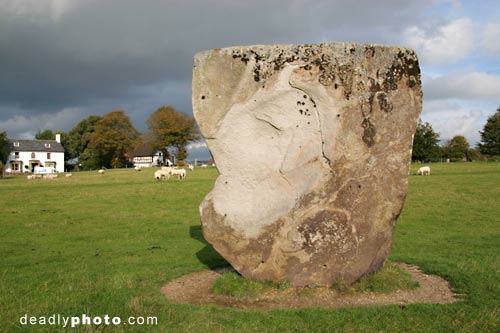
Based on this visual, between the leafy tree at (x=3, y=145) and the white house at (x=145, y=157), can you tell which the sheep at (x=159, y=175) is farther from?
the white house at (x=145, y=157)

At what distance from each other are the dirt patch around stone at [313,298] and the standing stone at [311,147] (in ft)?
1.19

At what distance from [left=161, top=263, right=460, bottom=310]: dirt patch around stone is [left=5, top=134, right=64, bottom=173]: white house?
370ft

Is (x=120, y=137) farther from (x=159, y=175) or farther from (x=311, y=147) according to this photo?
(x=311, y=147)

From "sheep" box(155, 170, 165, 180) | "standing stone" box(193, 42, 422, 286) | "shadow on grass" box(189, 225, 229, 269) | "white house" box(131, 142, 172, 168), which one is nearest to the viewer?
"standing stone" box(193, 42, 422, 286)

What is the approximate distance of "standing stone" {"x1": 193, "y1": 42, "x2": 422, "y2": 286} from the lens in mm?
9242

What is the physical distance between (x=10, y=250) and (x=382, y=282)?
40.3 feet

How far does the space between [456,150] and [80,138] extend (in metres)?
90.1

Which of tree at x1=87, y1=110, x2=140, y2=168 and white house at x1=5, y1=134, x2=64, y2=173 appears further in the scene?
white house at x1=5, y1=134, x2=64, y2=173

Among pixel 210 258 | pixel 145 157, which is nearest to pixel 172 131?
pixel 145 157

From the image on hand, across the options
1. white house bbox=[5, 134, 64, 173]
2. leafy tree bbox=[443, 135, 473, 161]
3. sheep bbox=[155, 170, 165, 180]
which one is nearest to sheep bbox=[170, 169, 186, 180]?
sheep bbox=[155, 170, 165, 180]

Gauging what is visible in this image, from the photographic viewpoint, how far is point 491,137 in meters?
84.0

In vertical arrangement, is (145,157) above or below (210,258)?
above

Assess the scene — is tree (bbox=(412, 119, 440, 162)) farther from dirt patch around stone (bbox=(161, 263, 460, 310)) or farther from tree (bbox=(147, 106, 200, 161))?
dirt patch around stone (bbox=(161, 263, 460, 310))

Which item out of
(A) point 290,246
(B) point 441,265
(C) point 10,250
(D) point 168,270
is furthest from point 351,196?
(C) point 10,250
